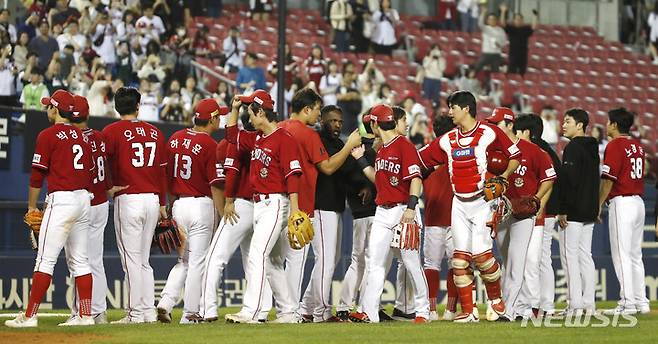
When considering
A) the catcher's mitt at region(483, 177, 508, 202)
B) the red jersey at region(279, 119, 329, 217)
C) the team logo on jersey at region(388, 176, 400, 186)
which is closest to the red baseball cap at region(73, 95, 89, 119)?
the red jersey at region(279, 119, 329, 217)

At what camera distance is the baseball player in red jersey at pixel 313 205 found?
11281 millimetres

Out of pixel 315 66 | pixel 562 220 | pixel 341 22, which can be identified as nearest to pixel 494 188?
pixel 562 220

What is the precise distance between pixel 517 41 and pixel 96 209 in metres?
17.1

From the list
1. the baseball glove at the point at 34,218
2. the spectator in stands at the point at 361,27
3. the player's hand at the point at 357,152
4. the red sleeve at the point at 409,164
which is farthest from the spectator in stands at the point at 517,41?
the baseball glove at the point at 34,218

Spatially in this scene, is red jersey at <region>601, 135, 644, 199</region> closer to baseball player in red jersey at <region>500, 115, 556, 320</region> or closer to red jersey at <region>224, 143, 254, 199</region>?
baseball player in red jersey at <region>500, 115, 556, 320</region>

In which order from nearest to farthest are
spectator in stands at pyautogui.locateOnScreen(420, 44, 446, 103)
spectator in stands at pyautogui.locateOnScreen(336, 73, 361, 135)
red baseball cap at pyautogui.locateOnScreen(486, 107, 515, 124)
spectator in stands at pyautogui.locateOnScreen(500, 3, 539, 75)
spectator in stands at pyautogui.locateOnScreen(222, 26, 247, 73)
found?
red baseball cap at pyautogui.locateOnScreen(486, 107, 515, 124)
spectator in stands at pyautogui.locateOnScreen(336, 73, 361, 135)
spectator in stands at pyautogui.locateOnScreen(222, 26, 247, 73)
spectator in stands at pyautogui.locateOnScreen(420, 44, 446, 103)
spectator in stands at pyautogui.locateOnScreen(500, 3, 539, 75)

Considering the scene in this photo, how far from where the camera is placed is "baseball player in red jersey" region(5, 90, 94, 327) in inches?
423

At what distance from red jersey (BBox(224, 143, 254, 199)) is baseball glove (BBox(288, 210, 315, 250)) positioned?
717mm

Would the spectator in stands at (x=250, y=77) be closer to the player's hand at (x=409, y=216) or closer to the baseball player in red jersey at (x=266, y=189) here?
the baseball player in red jersey at (x=266, y=189)

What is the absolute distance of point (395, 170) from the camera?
11.3m

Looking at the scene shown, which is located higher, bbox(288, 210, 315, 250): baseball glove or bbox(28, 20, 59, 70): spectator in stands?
bbox(28, 20, 59, 70): spectator in stands

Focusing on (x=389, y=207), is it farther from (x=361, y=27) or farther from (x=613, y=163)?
(x=361, y=27)

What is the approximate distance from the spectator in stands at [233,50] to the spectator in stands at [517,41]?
19.7ft

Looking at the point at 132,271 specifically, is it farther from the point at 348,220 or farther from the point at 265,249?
the point at 348,220
